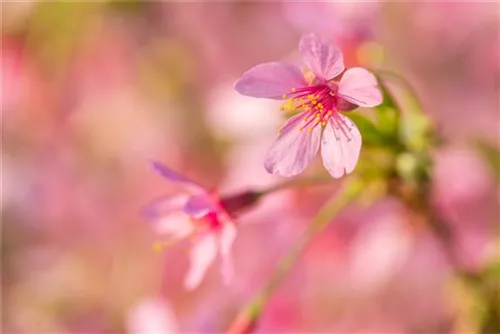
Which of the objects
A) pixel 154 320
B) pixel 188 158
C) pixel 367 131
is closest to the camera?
pixel 367 131

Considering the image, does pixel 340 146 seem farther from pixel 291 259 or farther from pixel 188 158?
pixel 188 158

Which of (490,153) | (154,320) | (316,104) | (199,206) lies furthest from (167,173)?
(490,153)

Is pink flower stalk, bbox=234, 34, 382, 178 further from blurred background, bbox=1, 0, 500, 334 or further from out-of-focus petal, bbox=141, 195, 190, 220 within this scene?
blurred background, bbox=1, 0, 500, 334

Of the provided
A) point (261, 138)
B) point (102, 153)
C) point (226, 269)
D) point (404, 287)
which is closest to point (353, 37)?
point (261, 138)

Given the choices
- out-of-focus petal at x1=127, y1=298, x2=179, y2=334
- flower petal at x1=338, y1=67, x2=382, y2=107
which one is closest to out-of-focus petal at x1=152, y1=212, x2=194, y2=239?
out-of-focus petal at x1=127, y1=298, x2=179, y2=334

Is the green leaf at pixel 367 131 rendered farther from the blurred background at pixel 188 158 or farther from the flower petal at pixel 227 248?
the blurred background at pixel 188 158

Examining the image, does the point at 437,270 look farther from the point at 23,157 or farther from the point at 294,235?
the point at 23,157

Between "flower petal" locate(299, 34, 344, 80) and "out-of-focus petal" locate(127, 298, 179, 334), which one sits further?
"out-of-focus petal" locate(127, 298, 179, 334)
